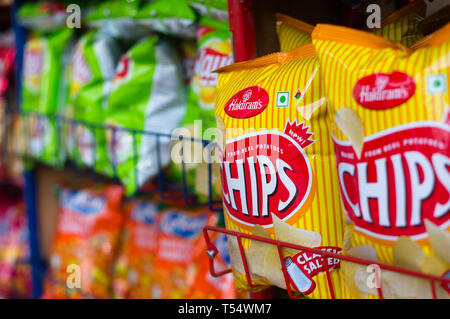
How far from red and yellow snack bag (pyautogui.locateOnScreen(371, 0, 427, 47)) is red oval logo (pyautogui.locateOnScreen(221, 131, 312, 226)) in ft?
0.76

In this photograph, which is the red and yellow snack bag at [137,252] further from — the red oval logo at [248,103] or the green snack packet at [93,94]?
the red oval logo at [248,103]

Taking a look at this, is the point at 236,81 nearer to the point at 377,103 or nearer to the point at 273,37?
the point at 273,37

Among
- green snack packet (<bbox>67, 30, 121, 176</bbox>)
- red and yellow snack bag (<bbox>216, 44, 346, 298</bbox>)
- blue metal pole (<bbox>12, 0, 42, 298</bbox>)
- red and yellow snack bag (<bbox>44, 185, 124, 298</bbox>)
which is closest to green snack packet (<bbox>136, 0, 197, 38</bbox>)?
green snack packet (<bbox>67, 30, 121, 176</bbox>)

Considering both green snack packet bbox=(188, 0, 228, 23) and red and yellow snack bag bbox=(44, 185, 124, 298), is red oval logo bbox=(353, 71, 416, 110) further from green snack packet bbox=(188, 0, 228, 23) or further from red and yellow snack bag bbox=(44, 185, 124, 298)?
red and yellow snack bag bbox=(44, 185, 124, 298)

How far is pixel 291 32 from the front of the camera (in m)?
0.88

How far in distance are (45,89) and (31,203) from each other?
45cm

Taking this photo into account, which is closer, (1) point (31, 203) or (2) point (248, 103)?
(2) point (248, 103)

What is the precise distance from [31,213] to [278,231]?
1.41m

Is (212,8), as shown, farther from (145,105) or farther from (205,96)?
(145,105)

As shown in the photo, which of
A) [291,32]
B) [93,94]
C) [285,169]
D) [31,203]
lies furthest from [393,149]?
[31,203]

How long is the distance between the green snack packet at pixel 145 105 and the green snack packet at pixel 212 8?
20cm

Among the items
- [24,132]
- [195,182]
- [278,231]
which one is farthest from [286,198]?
Answer: [24,132]

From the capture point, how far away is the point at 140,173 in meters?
1.27

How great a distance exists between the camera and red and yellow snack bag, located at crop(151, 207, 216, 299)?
1.32m
